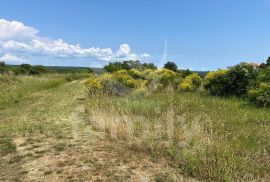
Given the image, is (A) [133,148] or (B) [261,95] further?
(B) [261,95]

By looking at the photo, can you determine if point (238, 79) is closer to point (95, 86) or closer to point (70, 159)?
point (95, 86)

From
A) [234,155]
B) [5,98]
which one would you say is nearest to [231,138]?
[234,155]

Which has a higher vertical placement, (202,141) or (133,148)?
(202,141)

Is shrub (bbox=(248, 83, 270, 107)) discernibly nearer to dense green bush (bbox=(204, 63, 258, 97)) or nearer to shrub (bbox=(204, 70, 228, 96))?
dense green bush (bbox=(204, 63, 258, 97))

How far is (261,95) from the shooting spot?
1316 cm

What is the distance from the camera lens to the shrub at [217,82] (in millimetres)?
16969

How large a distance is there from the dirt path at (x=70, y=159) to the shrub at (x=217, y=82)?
28.3 feet

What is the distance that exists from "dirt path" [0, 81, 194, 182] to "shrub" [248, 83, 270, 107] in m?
6.26

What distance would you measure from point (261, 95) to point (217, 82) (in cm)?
420

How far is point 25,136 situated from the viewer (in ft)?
28.3

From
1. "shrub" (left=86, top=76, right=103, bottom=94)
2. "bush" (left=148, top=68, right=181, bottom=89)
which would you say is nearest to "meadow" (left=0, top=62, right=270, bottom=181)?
"shrub" (left=86, top=76, right=103, bottom=94)

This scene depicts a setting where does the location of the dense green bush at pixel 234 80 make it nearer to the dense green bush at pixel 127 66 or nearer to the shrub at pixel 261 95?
the shrub at pixel 261 95

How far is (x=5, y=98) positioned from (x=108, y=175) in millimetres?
12239

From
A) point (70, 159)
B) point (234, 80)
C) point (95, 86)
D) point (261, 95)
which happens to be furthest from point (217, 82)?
point (70, 159)
